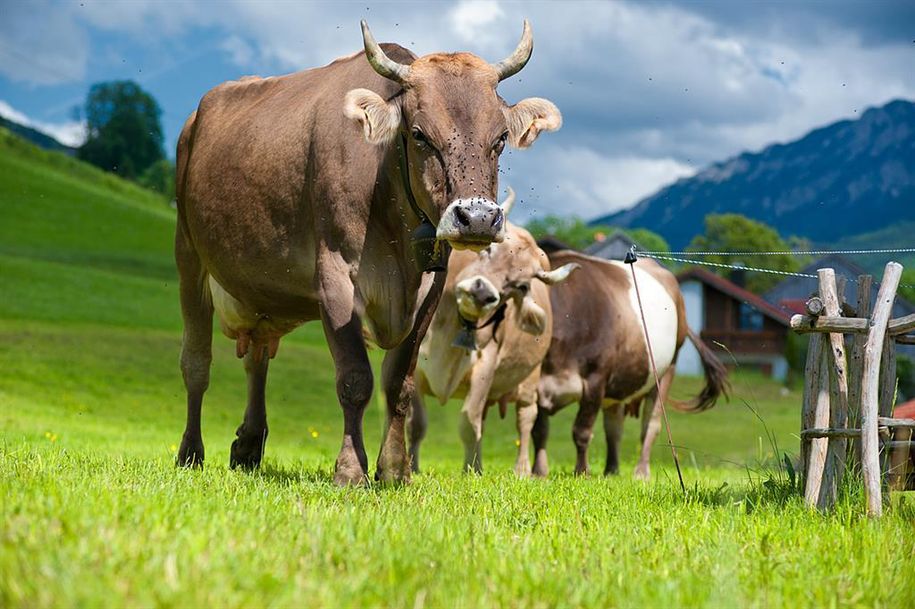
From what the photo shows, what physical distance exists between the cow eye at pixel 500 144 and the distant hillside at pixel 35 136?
8036 centimetres

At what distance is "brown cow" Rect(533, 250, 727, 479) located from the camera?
13586 millimetres

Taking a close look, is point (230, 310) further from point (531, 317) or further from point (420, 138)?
point (531, 317)

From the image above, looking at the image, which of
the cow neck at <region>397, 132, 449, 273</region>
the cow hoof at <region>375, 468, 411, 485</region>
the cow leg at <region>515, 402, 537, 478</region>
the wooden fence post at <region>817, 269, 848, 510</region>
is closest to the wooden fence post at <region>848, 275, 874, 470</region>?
the wooden fence post at <region>817, 269, 848, 510</region>

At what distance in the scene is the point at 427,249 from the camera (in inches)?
260

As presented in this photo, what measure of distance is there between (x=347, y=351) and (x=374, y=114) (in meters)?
1.42

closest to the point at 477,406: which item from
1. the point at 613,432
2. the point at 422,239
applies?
the point at 613,432

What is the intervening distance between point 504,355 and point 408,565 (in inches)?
342

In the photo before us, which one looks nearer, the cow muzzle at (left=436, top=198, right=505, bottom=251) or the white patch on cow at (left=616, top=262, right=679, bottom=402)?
the cow muzzle at (left=436, top=198, right=505, bottom=251)

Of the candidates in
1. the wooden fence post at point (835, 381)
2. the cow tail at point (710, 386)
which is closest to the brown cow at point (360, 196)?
the wooden fence post at point (835, 381)

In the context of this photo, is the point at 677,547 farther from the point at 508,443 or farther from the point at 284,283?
the point at 508,443

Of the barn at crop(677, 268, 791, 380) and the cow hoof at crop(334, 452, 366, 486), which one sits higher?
the barn at crop(677, 268, 791, 380)

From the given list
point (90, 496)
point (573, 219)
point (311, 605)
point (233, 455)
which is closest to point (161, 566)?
point (311, 605)

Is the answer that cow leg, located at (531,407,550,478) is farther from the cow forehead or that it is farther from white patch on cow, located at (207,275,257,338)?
the cow forehead

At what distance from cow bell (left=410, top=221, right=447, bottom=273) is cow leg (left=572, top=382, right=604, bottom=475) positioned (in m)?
6.52
